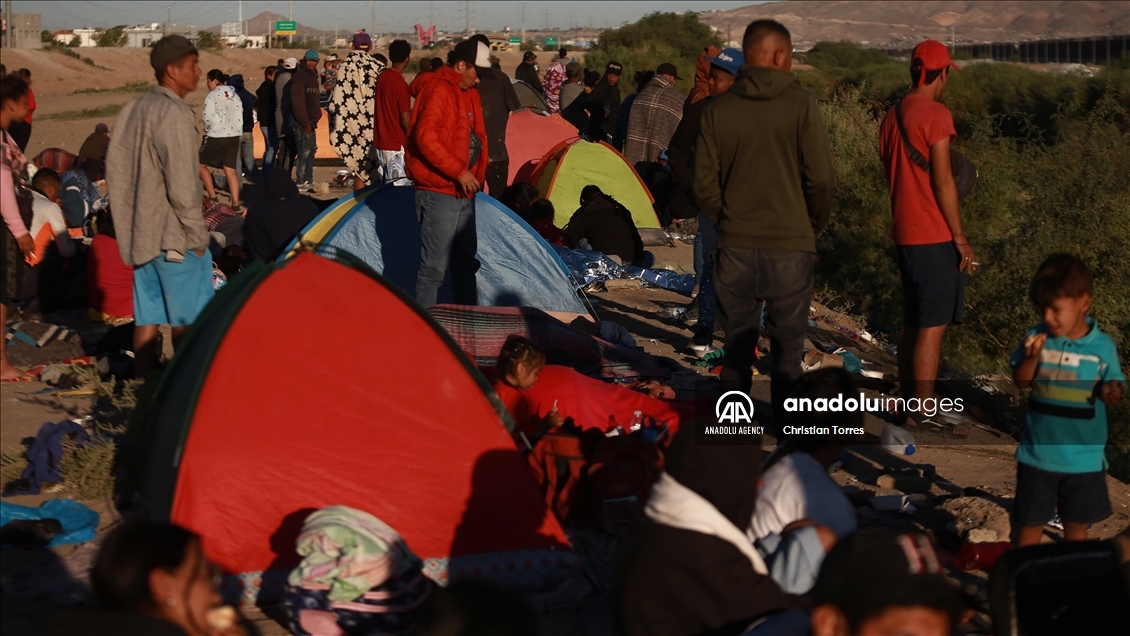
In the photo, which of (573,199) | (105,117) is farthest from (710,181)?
(105,117)

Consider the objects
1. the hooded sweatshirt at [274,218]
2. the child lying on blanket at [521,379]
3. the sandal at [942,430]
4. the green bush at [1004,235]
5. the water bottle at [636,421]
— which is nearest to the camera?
the child lying on blanket at [521,379]

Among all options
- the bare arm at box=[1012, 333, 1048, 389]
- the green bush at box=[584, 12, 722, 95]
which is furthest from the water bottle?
the green bush at box=[584, 12, 722, 95]

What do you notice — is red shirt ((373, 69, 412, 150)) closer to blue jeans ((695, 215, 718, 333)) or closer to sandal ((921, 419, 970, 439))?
blue jeans ((695, 215, 718, 333))

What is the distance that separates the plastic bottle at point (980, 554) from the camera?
4609 millimetres

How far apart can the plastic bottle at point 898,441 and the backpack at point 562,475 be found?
2012mm

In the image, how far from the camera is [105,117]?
29016 millimetres

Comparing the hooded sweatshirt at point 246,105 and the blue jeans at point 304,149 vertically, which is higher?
the hooded sweatshirt at point 246,105

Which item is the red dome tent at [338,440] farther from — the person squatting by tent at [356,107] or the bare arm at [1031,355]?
the person squatting by tent at [356,107]

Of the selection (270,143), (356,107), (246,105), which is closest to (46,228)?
(356,107)

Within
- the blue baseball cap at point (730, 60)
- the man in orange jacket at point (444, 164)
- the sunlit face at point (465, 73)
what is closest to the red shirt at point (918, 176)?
the blue baseball cap at point (730, 60)

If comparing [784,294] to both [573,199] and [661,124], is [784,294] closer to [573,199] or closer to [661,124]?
[573,199]

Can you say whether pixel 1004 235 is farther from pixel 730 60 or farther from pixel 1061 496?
pixel 1061 496

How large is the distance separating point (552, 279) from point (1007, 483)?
398 cm

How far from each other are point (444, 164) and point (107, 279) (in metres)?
3.20
